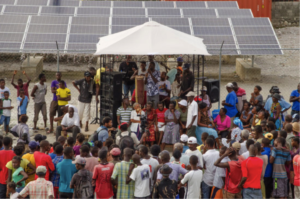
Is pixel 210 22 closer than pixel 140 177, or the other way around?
pixel 140 177

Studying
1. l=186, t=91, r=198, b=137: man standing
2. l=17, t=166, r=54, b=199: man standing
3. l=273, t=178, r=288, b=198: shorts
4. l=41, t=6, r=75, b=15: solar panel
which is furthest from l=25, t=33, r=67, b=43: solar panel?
l=273, t=178, r=288, b=198: shorts

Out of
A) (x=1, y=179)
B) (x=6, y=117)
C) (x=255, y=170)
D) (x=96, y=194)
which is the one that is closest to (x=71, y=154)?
(x=96, y=194)

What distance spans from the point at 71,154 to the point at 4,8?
16.3 meters

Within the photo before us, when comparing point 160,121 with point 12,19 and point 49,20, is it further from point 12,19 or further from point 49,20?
point 12,19

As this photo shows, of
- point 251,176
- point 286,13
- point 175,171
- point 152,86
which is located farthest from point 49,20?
point 286,13

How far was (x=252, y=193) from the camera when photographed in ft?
25.7

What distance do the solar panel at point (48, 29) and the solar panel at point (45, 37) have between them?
32cm

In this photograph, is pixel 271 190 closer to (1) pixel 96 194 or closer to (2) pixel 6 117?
(1) pixel 96 194

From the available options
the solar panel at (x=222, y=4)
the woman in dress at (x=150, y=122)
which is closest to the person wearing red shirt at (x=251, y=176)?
the woman in dress at (x=150, y=122)

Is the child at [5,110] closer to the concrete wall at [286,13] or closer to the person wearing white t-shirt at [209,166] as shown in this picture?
the person wearing white t-shirt at [209,166]

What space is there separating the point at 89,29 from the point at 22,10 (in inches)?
235

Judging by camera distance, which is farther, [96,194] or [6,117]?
[6,117]

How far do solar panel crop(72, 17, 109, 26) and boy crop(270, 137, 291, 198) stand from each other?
11.8 m

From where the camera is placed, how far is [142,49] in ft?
36.5
